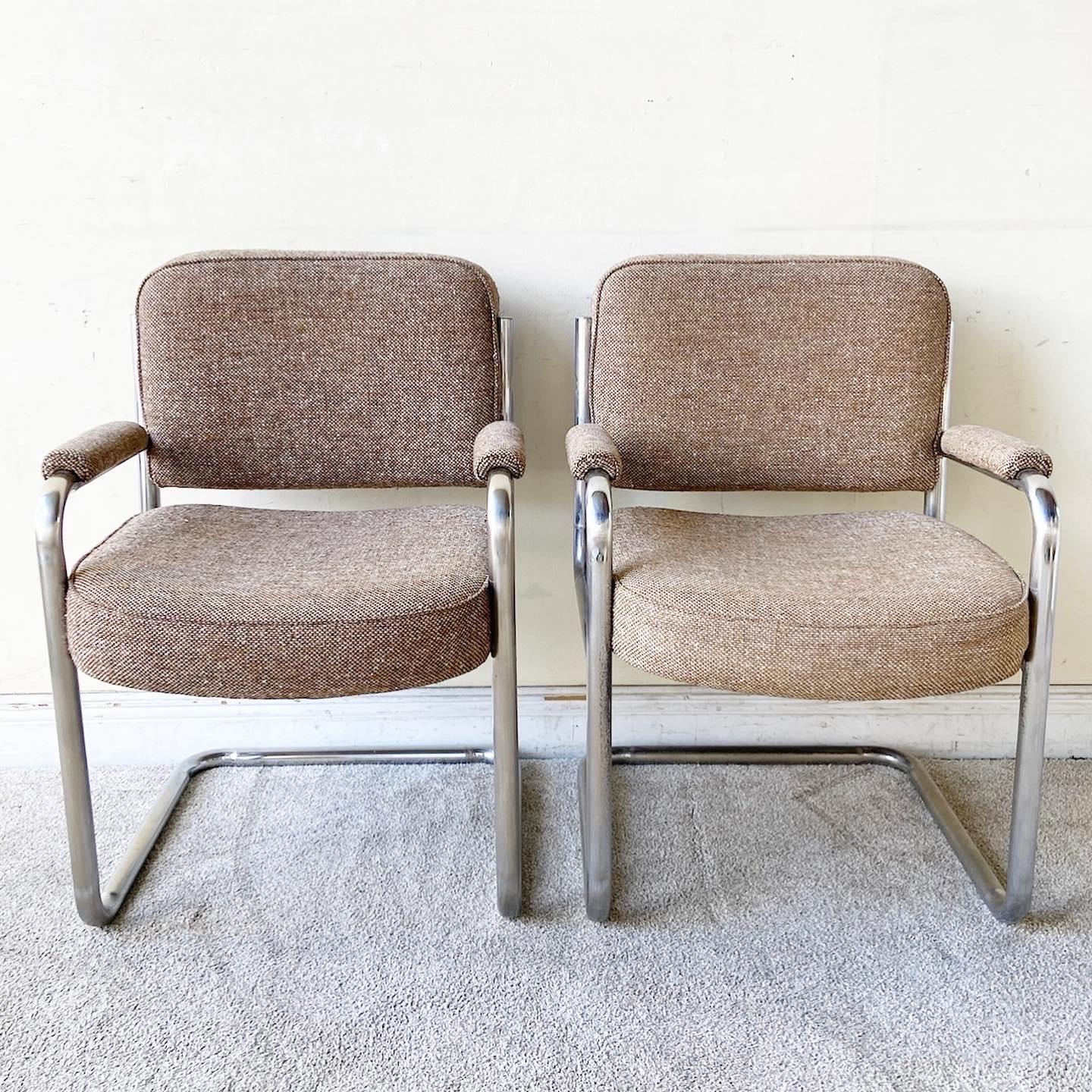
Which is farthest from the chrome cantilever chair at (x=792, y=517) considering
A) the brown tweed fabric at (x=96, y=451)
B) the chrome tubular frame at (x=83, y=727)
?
the brown tweed fabric at (x=96, y=451)

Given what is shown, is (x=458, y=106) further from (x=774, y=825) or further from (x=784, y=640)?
(x=774, y=825)

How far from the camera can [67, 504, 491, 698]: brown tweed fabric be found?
1118 mm

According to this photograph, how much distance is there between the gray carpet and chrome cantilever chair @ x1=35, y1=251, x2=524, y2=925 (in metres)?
0.11

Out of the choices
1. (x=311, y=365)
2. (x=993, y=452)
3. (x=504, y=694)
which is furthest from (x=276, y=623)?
(x=993, y=452)

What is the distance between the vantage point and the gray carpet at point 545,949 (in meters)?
1.11

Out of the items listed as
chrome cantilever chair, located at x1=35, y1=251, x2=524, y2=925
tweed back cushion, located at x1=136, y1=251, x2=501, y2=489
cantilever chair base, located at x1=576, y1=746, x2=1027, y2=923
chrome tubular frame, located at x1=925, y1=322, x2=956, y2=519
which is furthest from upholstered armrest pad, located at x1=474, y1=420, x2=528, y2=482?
chrome tubular frame, located at x1=925, y1=322, x2=956, y2=519

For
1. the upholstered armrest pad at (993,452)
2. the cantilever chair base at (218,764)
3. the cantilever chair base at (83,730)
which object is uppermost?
the upholstered armrest pad at (993,452)

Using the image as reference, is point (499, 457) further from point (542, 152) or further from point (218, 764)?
point (218, 764)

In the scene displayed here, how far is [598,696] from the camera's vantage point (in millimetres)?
1250

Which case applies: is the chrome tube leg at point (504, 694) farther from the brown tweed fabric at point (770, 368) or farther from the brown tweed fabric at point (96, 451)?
the brown tweed fabric at point (96, 451)

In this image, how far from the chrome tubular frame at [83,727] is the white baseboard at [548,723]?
1.02 feet

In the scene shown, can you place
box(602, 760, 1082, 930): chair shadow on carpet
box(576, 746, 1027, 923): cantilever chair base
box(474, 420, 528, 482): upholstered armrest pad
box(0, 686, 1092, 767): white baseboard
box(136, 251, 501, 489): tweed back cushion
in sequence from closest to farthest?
box(474, 420, 528, 482): upholstered armrest pad < box(602, 760, 1082, 930): chair shadow on carpet < box(136, 251, 501, 489): tweed back cushion < box(576, 746, 1027, 923): cantilever chair base < box(0, 686, 1092, 767): white baseboard

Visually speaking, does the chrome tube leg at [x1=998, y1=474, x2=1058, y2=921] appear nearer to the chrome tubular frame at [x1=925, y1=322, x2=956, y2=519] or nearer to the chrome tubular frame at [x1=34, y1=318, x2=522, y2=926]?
the chrome tubular frame at [x1=925, y1=322, x2=956, y2=519]

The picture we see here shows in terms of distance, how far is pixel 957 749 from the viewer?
72.4 inches
